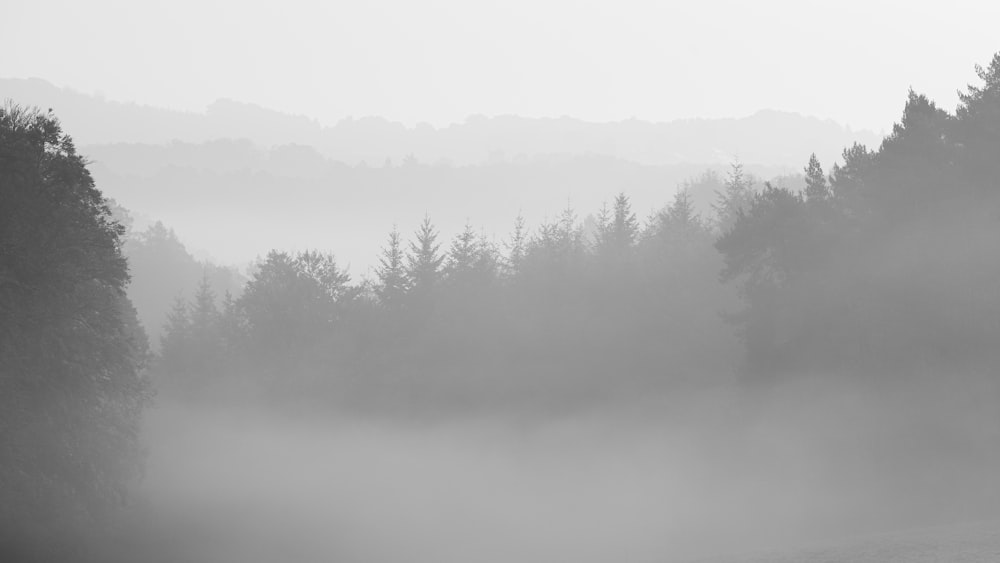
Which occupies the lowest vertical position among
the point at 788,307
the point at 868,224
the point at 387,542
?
the point at 387,542

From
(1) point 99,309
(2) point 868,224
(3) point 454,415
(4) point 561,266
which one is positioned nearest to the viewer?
(1) point 99,309

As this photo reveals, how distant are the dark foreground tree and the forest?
7 centimetres

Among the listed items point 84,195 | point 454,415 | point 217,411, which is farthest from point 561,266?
point 84,195

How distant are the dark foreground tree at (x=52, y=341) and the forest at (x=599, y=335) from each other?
73 mm

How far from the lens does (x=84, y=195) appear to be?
3478 cm

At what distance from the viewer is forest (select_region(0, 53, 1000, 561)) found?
106 ft

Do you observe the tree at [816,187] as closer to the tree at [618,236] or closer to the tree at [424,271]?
the tree at [618,236]

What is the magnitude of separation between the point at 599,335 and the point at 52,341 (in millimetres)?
35672

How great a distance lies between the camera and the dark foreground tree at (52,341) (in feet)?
101

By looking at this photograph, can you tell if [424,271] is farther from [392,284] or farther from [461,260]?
[392,284]

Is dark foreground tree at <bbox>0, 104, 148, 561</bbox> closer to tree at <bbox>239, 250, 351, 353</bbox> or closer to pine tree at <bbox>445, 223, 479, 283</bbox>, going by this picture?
pine tree at <bbox>445, 223, 479, 283</bbox>

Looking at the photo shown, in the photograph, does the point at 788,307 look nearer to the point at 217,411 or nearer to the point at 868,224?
the point at 868,224

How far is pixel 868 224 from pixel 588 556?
17.4 meters

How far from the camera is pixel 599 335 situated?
61969mm
